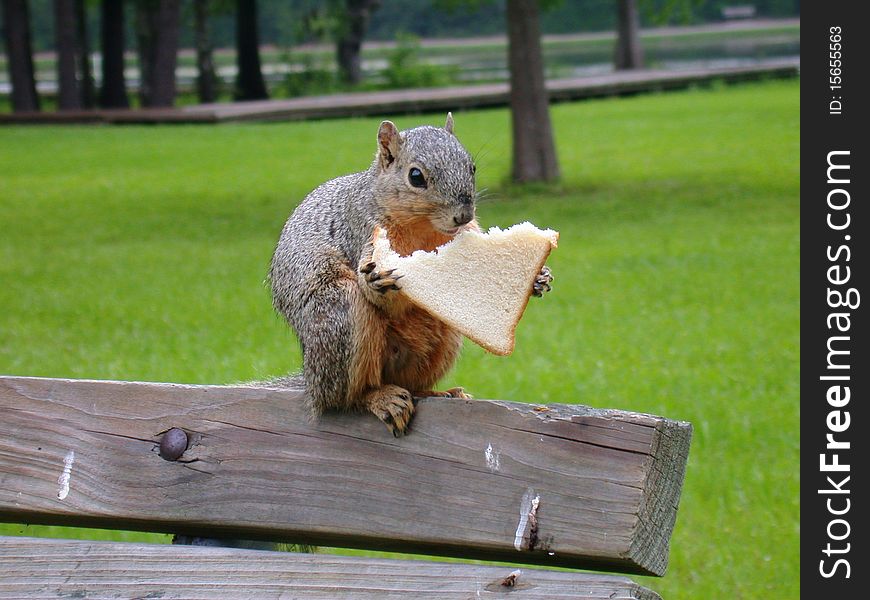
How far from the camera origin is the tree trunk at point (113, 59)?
1156 inches

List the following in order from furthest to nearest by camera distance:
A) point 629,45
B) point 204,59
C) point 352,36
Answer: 1. point 352,36
2. point 629,45
3. point 204,59

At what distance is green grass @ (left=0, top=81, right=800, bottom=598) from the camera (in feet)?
17.0

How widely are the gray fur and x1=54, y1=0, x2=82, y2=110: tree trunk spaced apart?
24989 mm

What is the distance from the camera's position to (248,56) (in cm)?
3058

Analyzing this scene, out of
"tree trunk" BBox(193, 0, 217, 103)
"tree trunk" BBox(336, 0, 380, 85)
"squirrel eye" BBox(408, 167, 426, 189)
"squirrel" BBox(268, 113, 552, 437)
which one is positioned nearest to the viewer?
"squirrel" BBox(268, 113, 552, 437)

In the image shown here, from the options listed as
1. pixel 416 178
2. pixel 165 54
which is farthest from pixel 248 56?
→ pixel 416 178

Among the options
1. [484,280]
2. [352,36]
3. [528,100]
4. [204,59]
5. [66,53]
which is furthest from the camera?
[352,36]

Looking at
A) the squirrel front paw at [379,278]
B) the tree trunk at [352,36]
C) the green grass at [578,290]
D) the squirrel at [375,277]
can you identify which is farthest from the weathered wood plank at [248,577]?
the tree trunk at [352,36]

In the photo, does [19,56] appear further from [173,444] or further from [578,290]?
[173,444]

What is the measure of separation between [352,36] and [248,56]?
6218 mm

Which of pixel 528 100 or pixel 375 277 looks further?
pixel 528 100

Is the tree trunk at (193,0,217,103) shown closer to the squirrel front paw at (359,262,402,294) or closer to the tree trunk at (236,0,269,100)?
the tree trunk at (236,0,269,100)

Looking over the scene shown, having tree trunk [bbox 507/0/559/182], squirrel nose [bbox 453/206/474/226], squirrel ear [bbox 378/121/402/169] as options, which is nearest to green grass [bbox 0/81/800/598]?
tree trunk [bbox 507/0/559/182]

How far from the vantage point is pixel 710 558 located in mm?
4398
